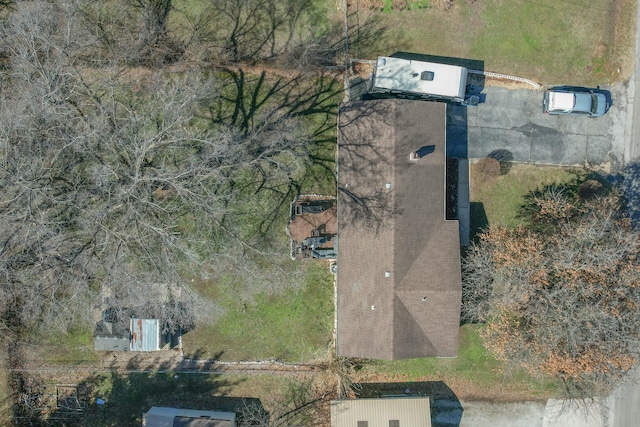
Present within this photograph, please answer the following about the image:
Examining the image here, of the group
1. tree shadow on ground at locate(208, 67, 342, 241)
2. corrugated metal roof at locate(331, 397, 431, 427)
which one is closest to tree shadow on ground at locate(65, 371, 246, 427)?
corrugated metal roof at locate(331, 397, 431, 427)

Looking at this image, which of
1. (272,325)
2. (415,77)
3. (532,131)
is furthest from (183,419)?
(532,131)

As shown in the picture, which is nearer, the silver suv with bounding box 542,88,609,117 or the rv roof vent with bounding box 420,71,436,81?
the rv roof vent with bounding box 420,71,436,81

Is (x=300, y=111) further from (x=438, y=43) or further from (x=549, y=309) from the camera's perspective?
(x=549, y=309)

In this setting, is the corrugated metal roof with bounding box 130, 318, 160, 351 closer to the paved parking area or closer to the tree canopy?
the tree canopy

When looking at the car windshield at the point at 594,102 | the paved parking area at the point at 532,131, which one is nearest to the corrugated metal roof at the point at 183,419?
the paved parking area at the point at 532,131

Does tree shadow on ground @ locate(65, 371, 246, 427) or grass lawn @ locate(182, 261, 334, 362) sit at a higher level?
grass lawn @ locate(182, 261, 334, 362)

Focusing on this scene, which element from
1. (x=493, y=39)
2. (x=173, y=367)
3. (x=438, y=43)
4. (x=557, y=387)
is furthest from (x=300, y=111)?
(x=557, y=387)
